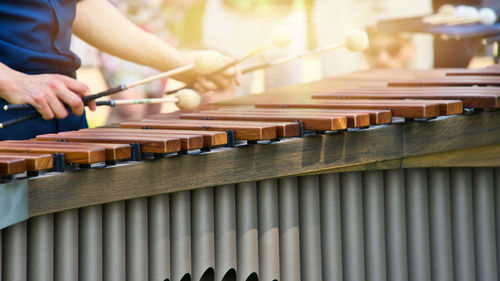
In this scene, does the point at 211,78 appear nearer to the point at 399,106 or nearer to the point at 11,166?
the point at 399,106

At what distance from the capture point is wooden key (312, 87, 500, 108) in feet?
7.31

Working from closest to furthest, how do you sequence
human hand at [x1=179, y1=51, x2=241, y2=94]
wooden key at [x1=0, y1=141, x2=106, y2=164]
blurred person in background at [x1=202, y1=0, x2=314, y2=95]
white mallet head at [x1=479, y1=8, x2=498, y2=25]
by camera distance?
wooden key at [x1=0, y1=141, x2=106, y2=164] < human hand at [x1=179, y1=51, x2=241, y2=94] < white mallet head at [x1=479, y1=8, x2=498, y2=25] < blurred person in background at [x1=202, y1=0, x2=314, y2=95]

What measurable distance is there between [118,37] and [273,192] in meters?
0.97

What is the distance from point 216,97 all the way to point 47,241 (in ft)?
14.5

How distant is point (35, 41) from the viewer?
2281 millimetres

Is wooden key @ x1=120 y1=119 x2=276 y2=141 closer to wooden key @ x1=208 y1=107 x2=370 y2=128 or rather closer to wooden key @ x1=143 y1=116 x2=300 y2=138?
wooden key @ x1=143 y1=116 x2=300 y2=138

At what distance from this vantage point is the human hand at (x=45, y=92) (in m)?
1.86

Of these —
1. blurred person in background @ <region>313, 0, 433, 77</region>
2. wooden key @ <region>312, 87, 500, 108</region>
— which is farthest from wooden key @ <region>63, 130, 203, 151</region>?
blurred person in background @ <region>313, 0, 433, 77</region>

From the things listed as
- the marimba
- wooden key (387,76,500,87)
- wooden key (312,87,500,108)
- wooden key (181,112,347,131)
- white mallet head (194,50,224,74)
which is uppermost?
white mallet head (194,50,224,74)

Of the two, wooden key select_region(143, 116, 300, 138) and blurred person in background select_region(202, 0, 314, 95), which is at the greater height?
blurred person in background select_region(202, 0, 314, 95)

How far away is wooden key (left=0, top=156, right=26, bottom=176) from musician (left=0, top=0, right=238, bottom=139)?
35 centimetres

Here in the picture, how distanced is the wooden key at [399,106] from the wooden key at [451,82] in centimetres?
42

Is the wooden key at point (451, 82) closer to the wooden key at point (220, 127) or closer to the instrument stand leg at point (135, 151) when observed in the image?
the wooden key at point (220, 127)

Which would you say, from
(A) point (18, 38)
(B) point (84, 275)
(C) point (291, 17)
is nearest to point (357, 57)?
(C) point (291, 17)
